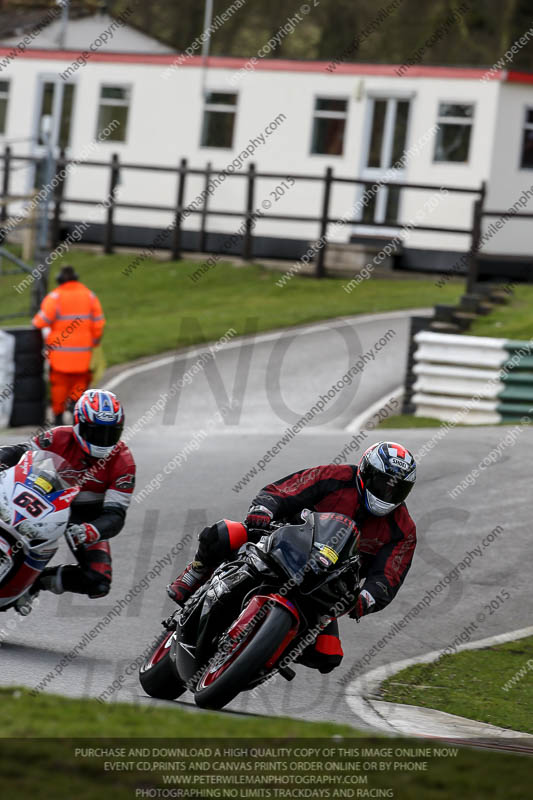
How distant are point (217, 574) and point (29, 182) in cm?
2756

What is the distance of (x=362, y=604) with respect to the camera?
7.08m

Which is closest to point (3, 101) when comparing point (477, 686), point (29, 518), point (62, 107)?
point (62, 107)

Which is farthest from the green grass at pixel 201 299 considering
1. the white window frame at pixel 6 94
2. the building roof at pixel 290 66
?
the white window frame at pixel 6 94

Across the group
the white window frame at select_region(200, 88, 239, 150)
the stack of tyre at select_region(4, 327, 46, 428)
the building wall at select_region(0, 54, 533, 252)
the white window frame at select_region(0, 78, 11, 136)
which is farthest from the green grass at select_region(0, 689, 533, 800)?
the white window frame at select_region(0, 78, 11, 136)

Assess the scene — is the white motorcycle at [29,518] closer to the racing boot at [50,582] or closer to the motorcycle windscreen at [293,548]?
the racing boot at [50,582]

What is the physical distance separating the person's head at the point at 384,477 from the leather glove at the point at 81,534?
181cm

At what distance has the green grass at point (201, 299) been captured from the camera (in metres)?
22.5

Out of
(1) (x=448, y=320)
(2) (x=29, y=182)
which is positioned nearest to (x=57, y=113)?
(2) (x=29, y=182)

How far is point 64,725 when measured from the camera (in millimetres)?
5203

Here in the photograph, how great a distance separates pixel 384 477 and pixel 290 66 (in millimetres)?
24809

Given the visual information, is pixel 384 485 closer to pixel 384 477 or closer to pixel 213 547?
pixel 384 477

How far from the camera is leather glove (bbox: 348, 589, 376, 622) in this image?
278 inches

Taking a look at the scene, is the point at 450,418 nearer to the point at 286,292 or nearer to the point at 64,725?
the point at 286,292

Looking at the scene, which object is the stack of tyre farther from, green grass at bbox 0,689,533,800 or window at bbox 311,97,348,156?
window at bbox 311,97,348,156
